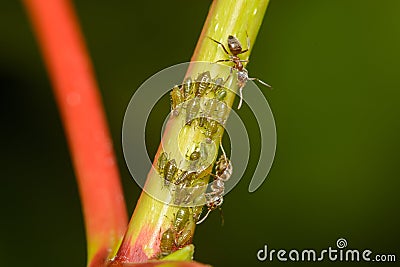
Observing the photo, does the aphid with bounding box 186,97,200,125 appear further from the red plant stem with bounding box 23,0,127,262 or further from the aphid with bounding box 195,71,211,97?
the red plant stem with bounding box 23,0,127,262

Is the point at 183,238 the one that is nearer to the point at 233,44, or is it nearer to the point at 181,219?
the point at 181,219

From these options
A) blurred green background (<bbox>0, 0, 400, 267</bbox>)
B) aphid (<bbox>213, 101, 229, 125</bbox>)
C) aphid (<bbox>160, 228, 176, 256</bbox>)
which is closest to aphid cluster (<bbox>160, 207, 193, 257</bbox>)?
aphid (<bbox>160, 228, 176, 256</bbox>)

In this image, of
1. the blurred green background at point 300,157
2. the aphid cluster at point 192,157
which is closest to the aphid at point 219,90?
the aphid cluster at point 192,157

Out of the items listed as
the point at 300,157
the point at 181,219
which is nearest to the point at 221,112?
the point at 181,219

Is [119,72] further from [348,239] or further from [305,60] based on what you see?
[348,239]

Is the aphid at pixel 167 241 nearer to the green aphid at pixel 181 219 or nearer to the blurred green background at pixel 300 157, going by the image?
the green aphid at pixel 181 219

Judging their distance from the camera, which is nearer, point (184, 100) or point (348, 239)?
point (184, 100)

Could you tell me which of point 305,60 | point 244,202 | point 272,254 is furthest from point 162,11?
point 272,254
